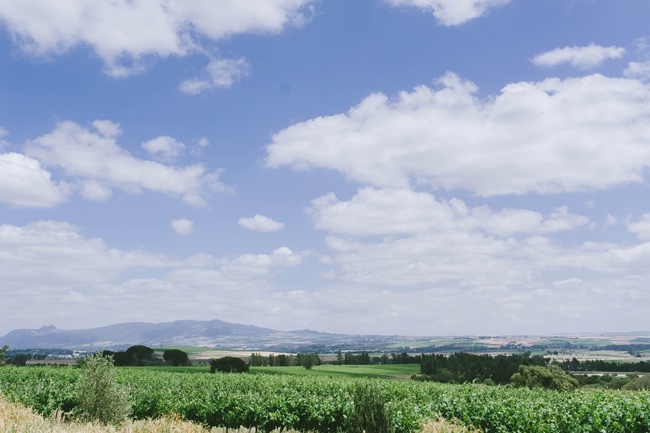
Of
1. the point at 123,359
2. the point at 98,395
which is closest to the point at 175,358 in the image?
the point at 123,359

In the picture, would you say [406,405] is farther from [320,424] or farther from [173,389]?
[173,389]

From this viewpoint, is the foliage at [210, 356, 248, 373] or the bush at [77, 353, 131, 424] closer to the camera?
the bush at [77, 353, 131, 424]

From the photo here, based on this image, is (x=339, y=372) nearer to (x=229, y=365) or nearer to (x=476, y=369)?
(x=229, y=365)

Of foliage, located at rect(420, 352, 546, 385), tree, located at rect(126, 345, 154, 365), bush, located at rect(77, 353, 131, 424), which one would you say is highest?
bush, located at rect(77, 353, 131, 424)

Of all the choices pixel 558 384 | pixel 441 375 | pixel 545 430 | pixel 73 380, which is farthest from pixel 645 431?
pixel 441 375

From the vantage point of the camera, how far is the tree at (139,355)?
8194cm

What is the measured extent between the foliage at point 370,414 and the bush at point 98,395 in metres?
10.0

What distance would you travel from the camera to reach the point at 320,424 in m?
19.4

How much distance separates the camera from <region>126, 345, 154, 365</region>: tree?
269ft

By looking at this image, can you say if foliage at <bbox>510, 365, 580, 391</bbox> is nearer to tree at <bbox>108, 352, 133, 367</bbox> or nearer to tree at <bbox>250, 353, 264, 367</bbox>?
tree at <bbox>250, 353, 264, 367</bbox>

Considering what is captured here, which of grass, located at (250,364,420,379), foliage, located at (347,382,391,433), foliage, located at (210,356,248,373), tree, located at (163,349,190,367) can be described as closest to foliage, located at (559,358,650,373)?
grass, located at (250,364,420,379)

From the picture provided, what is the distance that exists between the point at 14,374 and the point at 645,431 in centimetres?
3726

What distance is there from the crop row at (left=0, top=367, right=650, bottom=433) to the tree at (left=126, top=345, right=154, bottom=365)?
187ft

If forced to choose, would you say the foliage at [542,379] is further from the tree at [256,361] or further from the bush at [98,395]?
the tree at [256,361]
